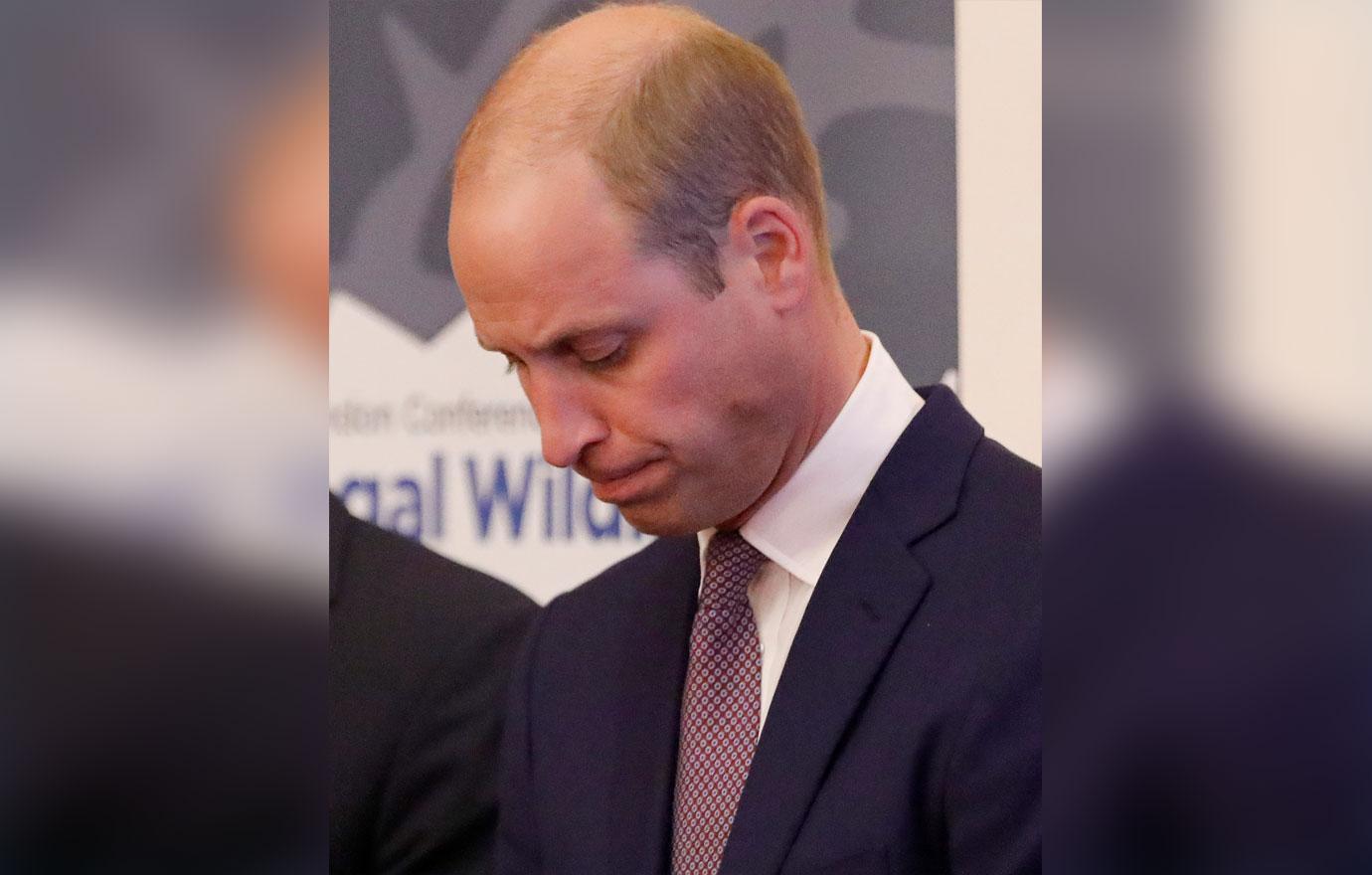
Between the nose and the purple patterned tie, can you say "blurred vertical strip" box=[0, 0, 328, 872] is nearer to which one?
the nose

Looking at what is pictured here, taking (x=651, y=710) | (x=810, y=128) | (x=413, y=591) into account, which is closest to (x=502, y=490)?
(x=413, y=591)

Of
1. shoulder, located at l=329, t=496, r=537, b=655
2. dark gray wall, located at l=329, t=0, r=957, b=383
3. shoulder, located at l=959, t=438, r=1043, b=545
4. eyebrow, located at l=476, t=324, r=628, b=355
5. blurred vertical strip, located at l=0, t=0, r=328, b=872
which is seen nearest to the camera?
blurred vertical strip, located at l=0, t=0, r=328, b=872

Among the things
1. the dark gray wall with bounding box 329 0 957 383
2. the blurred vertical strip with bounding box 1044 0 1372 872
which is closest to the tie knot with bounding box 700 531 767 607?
the dark gray wall with bounding box 329 0 957 383

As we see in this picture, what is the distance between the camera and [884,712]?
4.80 ft

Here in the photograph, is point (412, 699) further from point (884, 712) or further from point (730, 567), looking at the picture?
point (884, 712)

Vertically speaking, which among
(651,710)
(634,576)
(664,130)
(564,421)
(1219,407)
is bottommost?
(651,710)

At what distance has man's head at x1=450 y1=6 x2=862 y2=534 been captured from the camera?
1.41 m

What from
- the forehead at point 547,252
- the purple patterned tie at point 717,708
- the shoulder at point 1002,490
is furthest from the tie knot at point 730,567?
the forehead at point 547,252

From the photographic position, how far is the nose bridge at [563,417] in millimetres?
1428

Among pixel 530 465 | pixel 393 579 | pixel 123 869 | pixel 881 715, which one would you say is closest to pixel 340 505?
pixel 393 579

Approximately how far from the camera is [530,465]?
2.18 m

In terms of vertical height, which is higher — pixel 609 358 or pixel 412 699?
pixel 609 358

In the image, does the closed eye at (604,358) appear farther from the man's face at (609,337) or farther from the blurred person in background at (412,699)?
the blurred person in background at (412,699)

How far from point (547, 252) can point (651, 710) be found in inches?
22.9
